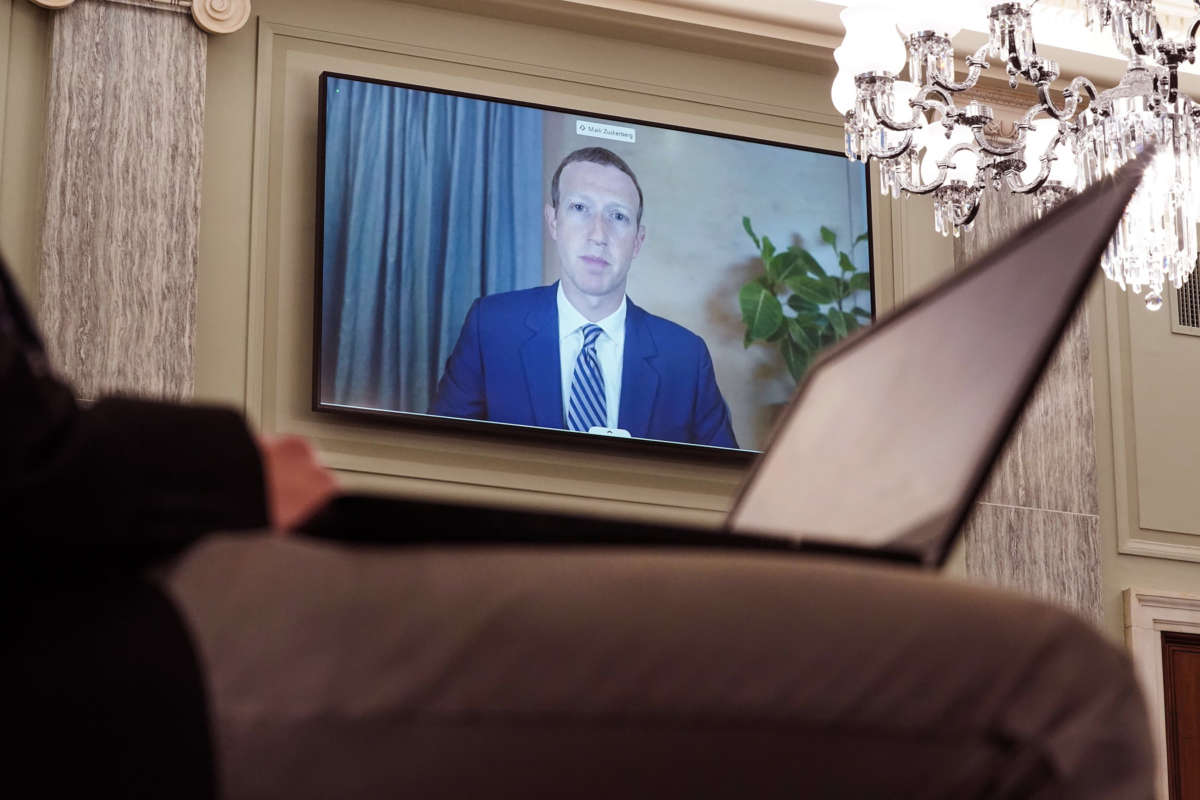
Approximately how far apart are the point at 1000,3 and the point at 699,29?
69.6 inches

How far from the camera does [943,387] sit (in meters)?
1.19

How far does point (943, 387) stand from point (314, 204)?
4.31 meters

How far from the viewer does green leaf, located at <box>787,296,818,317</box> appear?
5.65 meters

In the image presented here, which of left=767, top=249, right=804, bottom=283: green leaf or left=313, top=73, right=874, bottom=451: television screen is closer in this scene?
left=313, top=73, right=874, bottom=451: television screen

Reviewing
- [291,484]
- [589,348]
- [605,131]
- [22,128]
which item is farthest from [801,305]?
[291,484]

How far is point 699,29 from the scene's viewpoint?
18.9 ft

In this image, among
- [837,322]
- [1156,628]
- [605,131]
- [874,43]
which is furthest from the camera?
[1156,628]

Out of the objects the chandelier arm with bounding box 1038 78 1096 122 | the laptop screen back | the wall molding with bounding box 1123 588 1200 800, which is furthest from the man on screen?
the laptop screen back

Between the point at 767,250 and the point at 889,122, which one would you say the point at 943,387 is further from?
the point at 767,250

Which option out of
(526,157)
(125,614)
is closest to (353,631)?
(125,614)

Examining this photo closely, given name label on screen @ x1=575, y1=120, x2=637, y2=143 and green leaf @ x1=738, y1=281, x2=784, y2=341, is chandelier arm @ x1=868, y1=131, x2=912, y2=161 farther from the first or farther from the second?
name label on screen @ x1=575, y1=120, x2=637, y2=143

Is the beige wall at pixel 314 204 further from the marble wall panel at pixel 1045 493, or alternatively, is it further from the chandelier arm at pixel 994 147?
the chandelier arm at pixel 994 147

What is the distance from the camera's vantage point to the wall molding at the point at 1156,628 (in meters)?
5.91

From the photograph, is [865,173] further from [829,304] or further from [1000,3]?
[1000,3]
